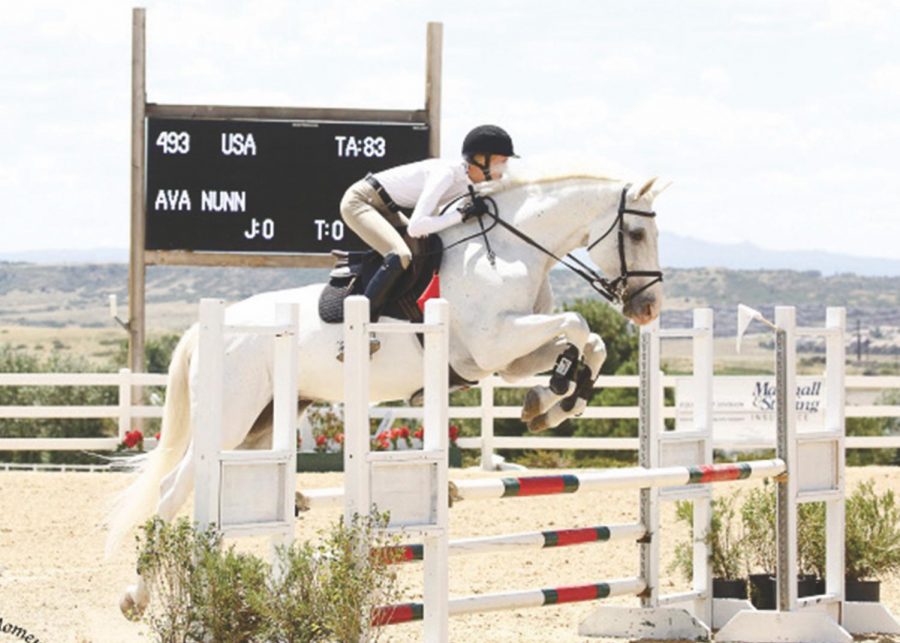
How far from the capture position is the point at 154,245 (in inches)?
612

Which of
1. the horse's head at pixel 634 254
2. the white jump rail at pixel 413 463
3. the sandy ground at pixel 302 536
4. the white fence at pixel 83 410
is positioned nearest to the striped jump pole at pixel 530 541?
the white jump rail at pixel 413 463

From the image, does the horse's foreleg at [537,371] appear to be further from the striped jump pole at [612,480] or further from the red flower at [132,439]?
the red flower at [132,439]

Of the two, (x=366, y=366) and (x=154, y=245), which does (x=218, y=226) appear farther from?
(x=366, y=366)

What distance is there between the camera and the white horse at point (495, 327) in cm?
708

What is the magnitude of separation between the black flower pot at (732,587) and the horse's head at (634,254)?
1.36 meters

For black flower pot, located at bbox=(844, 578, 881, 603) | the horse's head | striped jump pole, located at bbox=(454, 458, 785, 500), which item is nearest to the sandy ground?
black flower pot, located at bbox=(844, 578, 881, 603)

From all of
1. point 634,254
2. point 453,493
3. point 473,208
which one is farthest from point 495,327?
point 453,493

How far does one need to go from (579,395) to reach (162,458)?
1884mm

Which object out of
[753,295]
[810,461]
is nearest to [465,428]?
[810,461]

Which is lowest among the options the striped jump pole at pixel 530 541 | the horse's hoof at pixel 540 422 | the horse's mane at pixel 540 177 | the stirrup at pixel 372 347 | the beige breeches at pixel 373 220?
the striped jump pole at pixel 530 541

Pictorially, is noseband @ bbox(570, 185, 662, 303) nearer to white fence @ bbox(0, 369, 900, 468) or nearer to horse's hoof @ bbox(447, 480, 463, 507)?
horse's hoof @ bbox(447, 480, 463, 507)

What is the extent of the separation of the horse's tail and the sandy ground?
0.49 metres

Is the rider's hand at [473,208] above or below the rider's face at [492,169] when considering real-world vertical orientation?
below

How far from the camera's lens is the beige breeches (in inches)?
285
